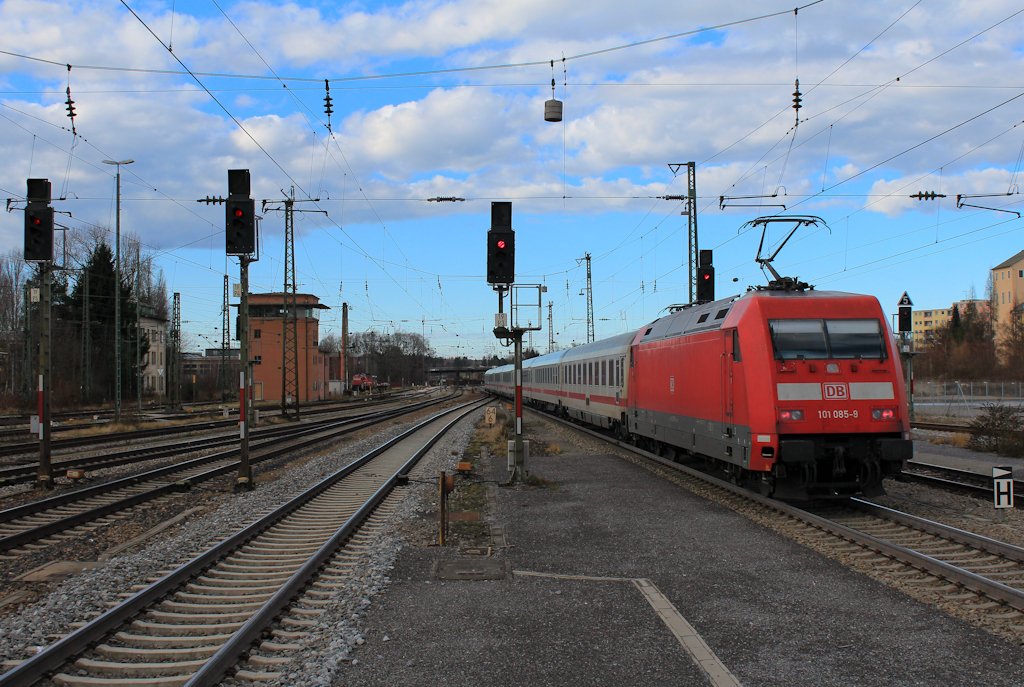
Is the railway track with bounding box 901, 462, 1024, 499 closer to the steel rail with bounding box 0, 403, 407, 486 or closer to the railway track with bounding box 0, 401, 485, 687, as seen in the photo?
the railway track with bounding box 0, 401, 485, 687

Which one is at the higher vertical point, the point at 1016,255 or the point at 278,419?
the point at 1016,255

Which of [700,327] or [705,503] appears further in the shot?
[700,327]

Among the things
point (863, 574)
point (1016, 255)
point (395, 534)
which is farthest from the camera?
point (1016, 255)

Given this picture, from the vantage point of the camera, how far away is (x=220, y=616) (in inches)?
255

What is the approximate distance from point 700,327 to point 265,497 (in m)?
8.22

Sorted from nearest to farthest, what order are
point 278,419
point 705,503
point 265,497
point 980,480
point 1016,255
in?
point 705,503
point 265,497
point 980,480
point 278,419
point 1016,255

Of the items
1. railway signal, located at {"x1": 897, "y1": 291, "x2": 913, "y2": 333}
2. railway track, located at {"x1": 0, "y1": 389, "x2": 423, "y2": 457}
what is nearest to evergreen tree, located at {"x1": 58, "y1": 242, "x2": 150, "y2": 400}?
railway track, located at {"x1": 0, "y1": 389, "x2": 423, "y2": 457}

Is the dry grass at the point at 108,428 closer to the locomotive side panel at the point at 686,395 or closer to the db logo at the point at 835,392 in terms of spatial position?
the locomotive side panel at the point at 686,395

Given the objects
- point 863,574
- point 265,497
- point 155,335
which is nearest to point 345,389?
point 155,335

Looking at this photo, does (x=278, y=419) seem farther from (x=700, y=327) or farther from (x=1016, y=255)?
(x=1016, y=255)

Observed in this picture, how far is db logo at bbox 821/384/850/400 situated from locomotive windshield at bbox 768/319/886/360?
17.1 inches

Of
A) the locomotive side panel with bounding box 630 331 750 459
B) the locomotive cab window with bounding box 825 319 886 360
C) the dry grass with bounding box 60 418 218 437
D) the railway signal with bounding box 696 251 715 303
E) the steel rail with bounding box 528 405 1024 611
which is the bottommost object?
the steel rail with bounding box 528 405 1024 611

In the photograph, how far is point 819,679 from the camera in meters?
5.16

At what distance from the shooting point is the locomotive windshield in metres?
11.0
